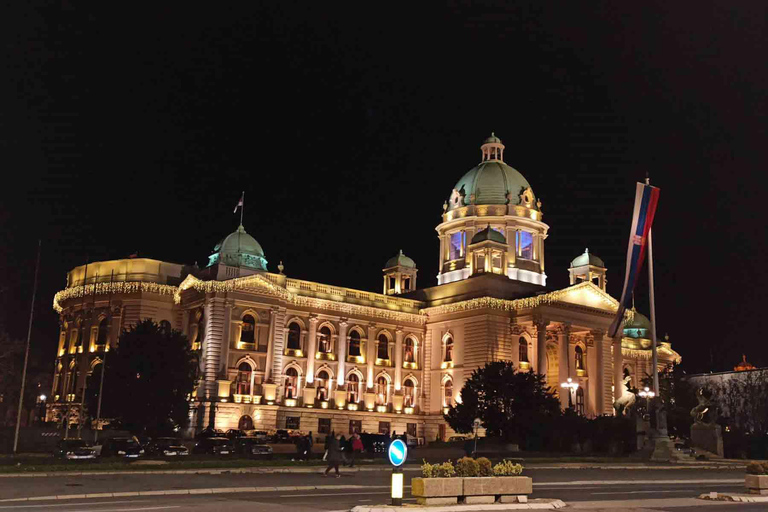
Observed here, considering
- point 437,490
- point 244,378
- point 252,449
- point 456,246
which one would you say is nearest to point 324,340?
point 244,378

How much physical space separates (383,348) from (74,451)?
46.5 metres

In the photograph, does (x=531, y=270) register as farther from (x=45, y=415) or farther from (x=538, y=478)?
(x=538, y=478)

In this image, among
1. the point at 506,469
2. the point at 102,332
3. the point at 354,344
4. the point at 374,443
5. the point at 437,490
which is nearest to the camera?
the point at 437,490

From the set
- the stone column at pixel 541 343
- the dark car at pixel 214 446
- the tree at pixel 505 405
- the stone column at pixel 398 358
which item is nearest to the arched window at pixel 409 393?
the stone column at pixel 398 358

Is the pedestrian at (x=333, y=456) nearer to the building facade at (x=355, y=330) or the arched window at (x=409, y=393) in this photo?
the building facade at (x=355, y=330)

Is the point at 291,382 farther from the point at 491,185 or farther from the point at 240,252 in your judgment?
the point at 491,185

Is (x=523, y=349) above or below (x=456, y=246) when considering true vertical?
below

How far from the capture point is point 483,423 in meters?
64.5

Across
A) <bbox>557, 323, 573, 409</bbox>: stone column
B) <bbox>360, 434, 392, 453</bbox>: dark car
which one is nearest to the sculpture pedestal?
<bbox>360, 434, 392, 453</bbox>: dark car

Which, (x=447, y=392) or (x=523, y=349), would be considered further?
(x=523, y=349)

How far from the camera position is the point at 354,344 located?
86.0 metres

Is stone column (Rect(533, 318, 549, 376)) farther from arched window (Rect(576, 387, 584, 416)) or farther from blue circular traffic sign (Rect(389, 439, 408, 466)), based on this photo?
blue circular traffic sign (Rect(389, 439, 408, 466))

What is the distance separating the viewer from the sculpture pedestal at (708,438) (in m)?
56.4

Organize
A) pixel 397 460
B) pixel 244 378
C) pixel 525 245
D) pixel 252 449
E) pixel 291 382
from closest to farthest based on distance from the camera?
1. pixel 397 460
2. pixel 252 449
3. pixel 244 378
4. pixel 291 382
5. pixel 525 245
